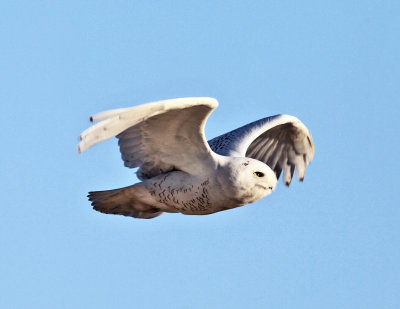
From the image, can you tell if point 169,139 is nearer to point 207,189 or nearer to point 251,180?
point 207,189

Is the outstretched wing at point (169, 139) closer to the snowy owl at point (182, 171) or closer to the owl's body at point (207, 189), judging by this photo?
the snowy owl at point (182, 171)

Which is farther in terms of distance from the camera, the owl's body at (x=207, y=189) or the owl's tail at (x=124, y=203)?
the owl's tail at (x=124, y=203)

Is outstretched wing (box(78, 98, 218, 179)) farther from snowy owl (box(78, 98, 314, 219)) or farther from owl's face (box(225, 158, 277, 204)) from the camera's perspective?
owl's face (box(225, 158, 277, 204))

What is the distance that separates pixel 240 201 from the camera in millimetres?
11500

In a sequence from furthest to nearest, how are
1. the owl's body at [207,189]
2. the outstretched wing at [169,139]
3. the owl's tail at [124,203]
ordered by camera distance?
the owl's tail at [124,203]
the owl's body at [207,189]
the outstretched wing at [169,139]

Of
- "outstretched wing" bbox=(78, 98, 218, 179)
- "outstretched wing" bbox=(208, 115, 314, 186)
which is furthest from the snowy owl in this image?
"outstretched wing" bbox=(208, 115, 314, 186)

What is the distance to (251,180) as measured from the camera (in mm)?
11414

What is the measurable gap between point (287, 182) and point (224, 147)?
5.60 ft

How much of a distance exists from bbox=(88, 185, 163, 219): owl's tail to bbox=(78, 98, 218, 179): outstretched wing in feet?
0.87

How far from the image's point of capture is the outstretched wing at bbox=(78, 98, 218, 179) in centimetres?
1077

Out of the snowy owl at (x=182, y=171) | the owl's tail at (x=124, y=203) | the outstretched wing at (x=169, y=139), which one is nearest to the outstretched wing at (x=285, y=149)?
the snowy owl at (x=182, y=171)

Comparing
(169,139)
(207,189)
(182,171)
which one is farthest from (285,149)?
(169,139)

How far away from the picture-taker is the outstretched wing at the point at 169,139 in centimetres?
1077

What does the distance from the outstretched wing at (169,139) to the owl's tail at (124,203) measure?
0.26m
